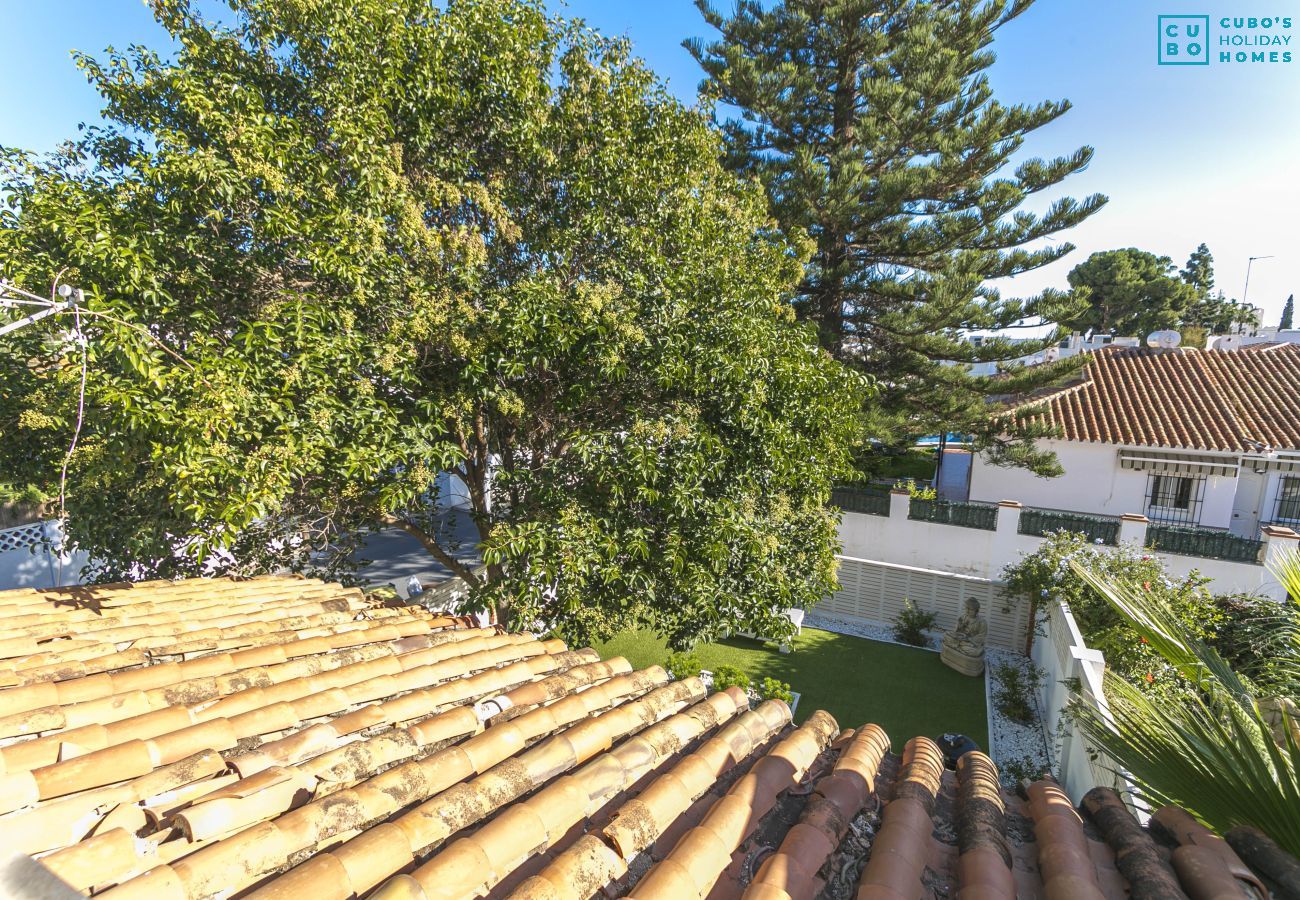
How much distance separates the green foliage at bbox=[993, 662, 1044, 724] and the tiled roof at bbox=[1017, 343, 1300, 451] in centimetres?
545

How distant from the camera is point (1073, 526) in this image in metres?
10.8

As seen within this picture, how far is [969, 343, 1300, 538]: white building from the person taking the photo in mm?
12586

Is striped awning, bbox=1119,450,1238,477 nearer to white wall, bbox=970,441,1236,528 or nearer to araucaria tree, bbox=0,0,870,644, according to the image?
white wall, bbox=970,441,1236,528

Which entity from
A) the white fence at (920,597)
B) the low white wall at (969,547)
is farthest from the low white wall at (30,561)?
the low white wall at (969,547)

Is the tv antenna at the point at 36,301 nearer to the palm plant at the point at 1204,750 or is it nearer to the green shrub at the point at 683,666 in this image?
the palm plant at the point at 1204,750

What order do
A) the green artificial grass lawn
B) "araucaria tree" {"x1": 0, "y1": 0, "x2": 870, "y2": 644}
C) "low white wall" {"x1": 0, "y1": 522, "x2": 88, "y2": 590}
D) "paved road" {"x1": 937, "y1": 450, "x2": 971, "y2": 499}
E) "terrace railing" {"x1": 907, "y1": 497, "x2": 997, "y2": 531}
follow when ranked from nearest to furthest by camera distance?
"araucaria tree" {"x1": 0, "y1": 0, "x2": 870, "y2": 644}
the green artificial grass lawn
"low white wall" {"x1": 0, "y1": 522, "x2": 88, "y2": 590}
"terrace railing" {"x1": 907, "y1": 497, "x2": 997, "y2": 531}
"paved road" {"x1": 937, "y1": 450, "x2": 971, "y2": 499}

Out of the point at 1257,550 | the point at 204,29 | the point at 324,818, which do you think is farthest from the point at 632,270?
the point at 1257,550

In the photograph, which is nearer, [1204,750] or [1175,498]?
[1204,750]

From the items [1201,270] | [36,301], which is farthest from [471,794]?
[1201,270]

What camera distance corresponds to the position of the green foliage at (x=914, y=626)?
1129cm

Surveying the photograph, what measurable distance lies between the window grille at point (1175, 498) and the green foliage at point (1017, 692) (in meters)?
5.97

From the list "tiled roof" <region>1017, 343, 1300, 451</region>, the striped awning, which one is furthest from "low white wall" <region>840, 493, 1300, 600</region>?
the striped awning

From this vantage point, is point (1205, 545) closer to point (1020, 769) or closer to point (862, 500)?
point (862, 500)

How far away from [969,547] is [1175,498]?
534cm
